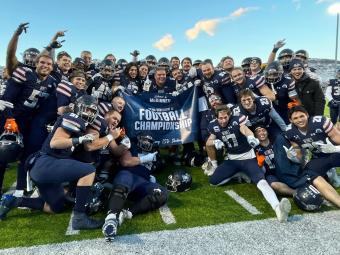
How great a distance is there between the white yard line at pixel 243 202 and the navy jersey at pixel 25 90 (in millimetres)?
3672

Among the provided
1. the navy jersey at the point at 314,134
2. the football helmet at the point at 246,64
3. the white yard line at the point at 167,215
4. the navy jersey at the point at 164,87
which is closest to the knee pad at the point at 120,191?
the white yard line at the point at 167,215

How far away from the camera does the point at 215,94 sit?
7352 millimetres

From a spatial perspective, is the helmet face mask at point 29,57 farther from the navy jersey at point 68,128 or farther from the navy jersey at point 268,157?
the navy jersey at point 268,157

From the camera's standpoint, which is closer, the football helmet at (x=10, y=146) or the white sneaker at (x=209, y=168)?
the football helmet at (x=10, y=146)

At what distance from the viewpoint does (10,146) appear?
5180mm

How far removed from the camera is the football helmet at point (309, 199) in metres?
4.81

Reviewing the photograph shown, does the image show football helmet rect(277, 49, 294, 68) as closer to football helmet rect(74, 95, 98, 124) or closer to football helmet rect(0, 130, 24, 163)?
football helmet rect(74, 95, 98, 124)

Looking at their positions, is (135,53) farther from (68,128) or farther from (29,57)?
(68,128)

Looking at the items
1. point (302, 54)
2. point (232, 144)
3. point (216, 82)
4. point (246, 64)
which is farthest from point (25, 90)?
point (302, 54)

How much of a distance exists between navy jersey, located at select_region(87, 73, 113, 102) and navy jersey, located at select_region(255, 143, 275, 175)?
10.6 ft

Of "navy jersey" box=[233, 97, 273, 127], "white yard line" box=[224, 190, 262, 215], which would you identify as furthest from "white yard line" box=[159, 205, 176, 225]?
"navy jersey" box=[233, 97, 273, 127]

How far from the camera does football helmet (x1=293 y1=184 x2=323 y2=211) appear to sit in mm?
4809

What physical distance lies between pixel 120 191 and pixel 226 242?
5.38 feet

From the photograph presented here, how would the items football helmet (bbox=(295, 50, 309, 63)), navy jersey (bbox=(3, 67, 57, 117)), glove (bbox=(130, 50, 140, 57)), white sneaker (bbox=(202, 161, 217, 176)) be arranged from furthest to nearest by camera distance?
1. glove (bbox=(130, 50, 140, 57))
2. football helmet (bbox=(295, 50, 309, 63))
3. white sneaker (bbox=(202, 161, 217, 176))
4. navy jersey (bbox=(3, 67, 57, 117))
